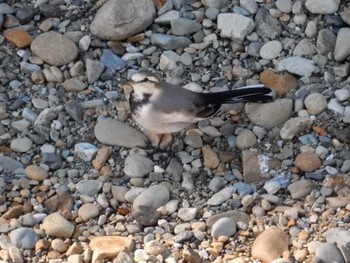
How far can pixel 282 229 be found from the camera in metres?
4.33

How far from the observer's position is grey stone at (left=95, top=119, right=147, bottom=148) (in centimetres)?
491

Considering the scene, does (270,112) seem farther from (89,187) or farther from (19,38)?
(19,38)

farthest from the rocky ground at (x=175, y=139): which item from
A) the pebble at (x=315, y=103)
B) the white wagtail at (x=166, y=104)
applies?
the white wagtail at (x=166, y=104)

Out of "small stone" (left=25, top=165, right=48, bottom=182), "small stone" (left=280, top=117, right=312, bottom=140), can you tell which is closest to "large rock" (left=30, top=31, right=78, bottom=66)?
"small stone" (left=25, top=165, right=48, bottom=182)

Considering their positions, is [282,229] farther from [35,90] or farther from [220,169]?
[35,90]

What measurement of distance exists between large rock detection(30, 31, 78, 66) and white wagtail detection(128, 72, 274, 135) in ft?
1.81

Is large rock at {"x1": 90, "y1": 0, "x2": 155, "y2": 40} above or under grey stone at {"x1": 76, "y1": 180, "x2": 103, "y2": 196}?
above

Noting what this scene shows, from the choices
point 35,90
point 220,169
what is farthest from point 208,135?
point 35,90

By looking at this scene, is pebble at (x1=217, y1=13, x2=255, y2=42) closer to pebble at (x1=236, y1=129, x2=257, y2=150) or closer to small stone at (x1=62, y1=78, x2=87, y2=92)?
pebble at (x1=236, y1=129, x2=257, y2=150)

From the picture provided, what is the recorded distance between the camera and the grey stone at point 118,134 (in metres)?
4.91

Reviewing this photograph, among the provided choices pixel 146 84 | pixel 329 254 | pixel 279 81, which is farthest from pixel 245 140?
pixel 329 254

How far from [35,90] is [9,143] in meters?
0.39

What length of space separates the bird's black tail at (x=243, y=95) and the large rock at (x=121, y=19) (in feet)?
2.45

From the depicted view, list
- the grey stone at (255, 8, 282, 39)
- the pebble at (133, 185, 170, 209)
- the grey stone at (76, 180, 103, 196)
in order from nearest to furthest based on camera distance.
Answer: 1. the pebble at (133, 185, 170, 209)
2. the grey stone at (76, 180, 103, 196)
3. the grey stone at (255, 8, 282, 39)
